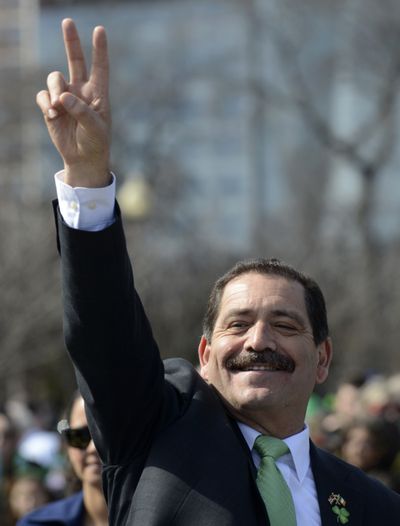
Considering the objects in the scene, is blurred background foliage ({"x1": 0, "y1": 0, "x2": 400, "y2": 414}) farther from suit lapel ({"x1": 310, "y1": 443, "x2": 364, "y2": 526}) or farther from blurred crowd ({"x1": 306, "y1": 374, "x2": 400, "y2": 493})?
suit lapel ({"x1": 310, "y1": 443, "x2": 364, "y2": 526})

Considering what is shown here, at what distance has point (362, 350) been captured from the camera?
23109 millimetres

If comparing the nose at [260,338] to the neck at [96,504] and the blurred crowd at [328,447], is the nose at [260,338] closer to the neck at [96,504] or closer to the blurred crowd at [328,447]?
the neck at [96,504]

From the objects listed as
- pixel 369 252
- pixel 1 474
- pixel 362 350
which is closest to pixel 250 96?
pixel 369 252


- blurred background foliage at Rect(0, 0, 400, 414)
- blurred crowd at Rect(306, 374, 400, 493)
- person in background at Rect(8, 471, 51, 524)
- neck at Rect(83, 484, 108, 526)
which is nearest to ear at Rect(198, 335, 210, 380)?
neck at Rect(83, 484, 108, 526)

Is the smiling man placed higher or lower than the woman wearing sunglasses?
higher

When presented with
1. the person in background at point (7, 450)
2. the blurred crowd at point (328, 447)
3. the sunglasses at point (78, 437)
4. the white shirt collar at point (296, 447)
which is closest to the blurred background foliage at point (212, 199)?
the blurred crowd at point (328, 447)

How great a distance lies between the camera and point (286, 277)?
3453 mm

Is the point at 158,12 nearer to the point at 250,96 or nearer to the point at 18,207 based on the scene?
the point at 250,96

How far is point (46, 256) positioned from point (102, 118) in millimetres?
14274

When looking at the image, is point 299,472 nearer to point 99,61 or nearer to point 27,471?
point 99,61

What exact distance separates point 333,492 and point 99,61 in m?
1.42

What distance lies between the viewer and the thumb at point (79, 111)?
290 cm

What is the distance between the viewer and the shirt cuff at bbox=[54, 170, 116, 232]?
2.98m

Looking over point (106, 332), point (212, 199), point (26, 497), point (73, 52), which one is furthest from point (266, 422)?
point (212, 199)
